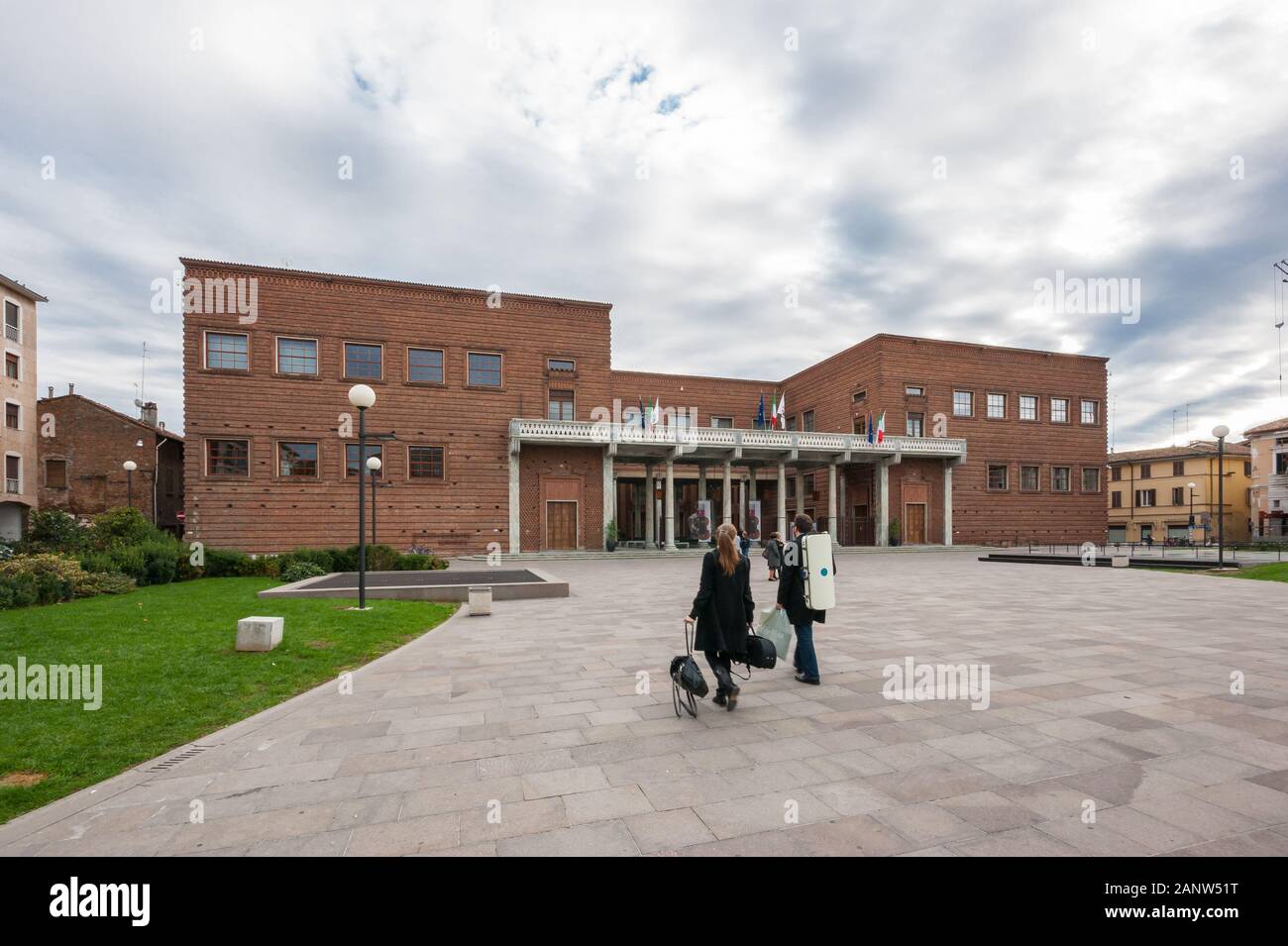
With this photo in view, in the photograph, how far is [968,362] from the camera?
3688 cm

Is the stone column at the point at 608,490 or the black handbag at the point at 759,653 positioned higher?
the stone column at the point at 608,490

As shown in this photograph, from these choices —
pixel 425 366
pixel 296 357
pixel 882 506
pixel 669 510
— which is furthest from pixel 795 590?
pixel 882 506

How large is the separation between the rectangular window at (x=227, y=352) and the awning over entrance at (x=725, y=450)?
11.6 meters

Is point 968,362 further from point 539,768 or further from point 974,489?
point 539,768

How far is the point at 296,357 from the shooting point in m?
26.9

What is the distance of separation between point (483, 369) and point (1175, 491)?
191 feet

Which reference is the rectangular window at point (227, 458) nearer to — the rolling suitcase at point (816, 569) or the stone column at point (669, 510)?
the stone column at point (669, 510)

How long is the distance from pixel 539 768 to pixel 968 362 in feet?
129

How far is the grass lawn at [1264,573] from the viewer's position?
17.2 m

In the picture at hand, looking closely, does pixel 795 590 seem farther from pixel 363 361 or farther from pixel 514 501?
pixel 363 361

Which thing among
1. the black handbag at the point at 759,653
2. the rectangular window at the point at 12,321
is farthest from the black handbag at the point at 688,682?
the rectangular window at the point at 12,321

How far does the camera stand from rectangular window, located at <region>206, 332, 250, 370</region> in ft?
84.7
